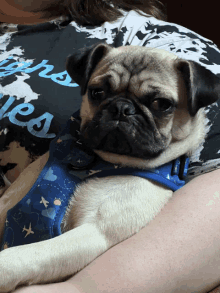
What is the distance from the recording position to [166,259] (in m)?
0.78

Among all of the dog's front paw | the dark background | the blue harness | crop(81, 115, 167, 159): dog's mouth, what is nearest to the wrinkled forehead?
crop(81, 115, 167, 159): dog's mouth

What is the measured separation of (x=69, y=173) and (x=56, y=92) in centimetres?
45

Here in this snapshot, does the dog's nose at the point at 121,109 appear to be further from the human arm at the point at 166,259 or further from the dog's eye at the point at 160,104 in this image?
the human arm at the point at 166,259

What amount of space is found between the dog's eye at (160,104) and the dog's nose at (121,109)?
0.07 meters

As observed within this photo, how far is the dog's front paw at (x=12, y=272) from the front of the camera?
0.74m

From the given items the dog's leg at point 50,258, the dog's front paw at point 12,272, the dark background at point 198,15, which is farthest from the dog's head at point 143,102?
the dark background at point 198,15

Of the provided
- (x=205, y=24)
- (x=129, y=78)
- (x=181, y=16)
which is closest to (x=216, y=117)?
(x=129, y=78)

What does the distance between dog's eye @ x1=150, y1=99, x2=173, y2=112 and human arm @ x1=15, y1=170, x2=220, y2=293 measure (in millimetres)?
297

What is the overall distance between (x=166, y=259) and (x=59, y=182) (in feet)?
1.30

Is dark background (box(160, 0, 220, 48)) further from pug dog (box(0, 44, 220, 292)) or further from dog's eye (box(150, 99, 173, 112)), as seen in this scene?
dog's eye (box(150, 99, 173, 112))

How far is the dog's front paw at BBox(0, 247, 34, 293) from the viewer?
74 cm

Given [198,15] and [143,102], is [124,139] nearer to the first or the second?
[143,102]

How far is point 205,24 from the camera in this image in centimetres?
216

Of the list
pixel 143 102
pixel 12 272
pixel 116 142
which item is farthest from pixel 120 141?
pixel 12 272
